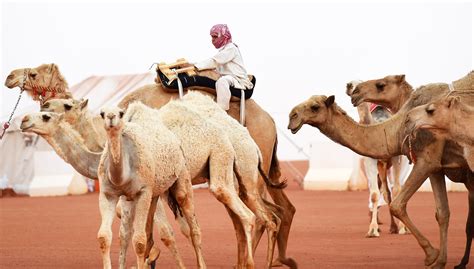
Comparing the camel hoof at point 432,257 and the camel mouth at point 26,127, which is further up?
the camel mouth at point 26,127

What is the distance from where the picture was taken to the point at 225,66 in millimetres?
13234

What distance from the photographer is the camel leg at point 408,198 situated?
11867 millimetres

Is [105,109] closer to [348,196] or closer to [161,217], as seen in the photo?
[161,217]

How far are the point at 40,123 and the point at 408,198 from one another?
380 centimetres

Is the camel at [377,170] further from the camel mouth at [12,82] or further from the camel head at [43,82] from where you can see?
the camel mouth at [12,82]

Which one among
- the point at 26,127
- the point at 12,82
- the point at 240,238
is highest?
the point at 26,127

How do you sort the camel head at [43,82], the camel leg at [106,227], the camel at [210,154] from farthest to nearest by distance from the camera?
the camel head at [43,82] < the camel at [210,154] < the camel leg at [106,227]

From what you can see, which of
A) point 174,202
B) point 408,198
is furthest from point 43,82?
point 408,198

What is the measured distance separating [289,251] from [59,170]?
17.9 meters

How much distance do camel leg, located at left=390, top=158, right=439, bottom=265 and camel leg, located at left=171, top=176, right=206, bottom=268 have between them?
2292mm

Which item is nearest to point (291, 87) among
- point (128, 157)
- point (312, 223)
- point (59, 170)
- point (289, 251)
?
point (59, 170)

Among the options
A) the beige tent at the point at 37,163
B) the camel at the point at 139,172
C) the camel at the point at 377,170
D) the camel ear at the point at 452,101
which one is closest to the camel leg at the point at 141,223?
the camel at the point at 139,172

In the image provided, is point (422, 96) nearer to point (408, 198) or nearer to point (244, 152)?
point (408, 198)

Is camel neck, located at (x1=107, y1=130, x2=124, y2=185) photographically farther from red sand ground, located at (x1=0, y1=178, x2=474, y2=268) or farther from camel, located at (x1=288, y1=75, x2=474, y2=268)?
red sand ground, located at (x1=0, y1=178, x2=474, y2=268)
